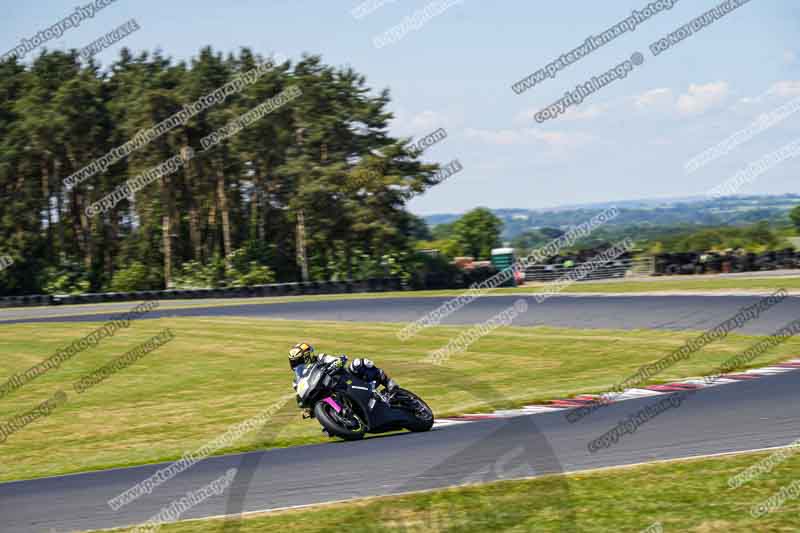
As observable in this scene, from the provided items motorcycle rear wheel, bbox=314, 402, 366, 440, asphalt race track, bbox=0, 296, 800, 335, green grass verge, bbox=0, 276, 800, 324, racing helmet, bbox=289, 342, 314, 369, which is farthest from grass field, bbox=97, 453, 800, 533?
green grass verge, bbox=0, 276, 800, 324

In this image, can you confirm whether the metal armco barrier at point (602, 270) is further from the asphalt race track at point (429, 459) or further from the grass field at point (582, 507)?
the grass field at point (582, 507)

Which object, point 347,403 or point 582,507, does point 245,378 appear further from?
point 582,507

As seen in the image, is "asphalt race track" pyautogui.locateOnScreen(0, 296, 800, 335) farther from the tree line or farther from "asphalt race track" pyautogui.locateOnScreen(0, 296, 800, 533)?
the tree line

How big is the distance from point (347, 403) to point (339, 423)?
0.28 meters

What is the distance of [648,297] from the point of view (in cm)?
3356

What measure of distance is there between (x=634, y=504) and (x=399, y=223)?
52.9 m

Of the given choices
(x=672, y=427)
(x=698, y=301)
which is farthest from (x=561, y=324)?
(x=672, y=427)

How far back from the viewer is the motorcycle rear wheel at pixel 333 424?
12414 millimetres

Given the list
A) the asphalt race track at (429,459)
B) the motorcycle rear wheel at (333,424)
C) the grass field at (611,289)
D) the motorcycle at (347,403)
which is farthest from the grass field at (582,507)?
the grass field at (611,289)

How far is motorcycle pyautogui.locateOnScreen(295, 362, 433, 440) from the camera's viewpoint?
12.4m

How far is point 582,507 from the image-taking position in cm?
827

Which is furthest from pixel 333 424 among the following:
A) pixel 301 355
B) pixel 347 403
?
pixel 301 355

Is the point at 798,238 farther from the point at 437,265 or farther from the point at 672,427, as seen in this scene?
the point at 672,427

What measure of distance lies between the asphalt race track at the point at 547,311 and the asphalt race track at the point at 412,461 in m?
11.5
